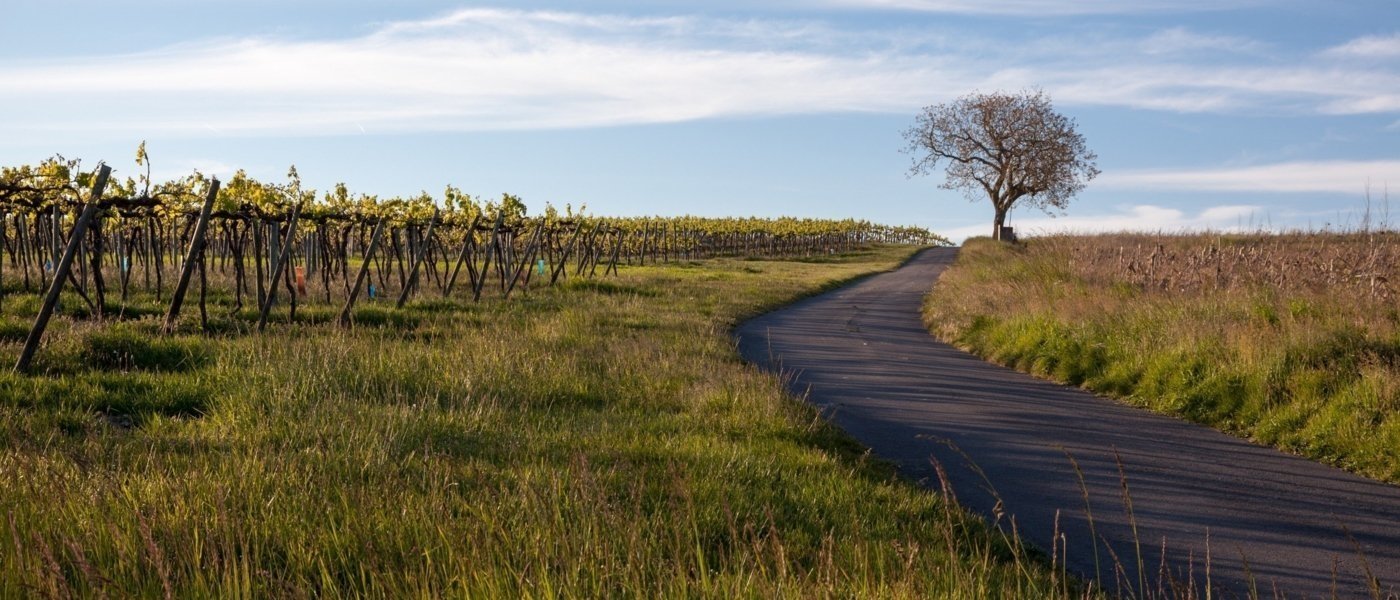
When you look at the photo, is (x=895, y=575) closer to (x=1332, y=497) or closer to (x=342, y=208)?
(x=1332, y=497)

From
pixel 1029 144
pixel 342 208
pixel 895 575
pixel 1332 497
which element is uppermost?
pixel 1029 144

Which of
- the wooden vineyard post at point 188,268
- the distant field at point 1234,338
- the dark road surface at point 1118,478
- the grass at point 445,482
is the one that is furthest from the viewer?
the wooden vineyard post at point 188,268

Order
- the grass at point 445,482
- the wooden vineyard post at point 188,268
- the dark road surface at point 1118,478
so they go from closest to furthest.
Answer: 1. the grass at point 445,482
2. the dark road surface at point 1118,478
3. the wooden vineyard post at point 188,268

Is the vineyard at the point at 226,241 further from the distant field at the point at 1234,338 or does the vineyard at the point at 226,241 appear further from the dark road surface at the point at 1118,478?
the distant field at the point at 1234,338

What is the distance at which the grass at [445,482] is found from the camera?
4238mm

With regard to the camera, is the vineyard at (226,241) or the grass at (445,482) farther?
the vineyard at (226,241)

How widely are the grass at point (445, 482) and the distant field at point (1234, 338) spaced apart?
477 centimetres

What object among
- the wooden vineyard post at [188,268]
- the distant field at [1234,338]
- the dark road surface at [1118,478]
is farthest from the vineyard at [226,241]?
the distant field at [1234,338]

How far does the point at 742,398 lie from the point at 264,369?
4383 mm

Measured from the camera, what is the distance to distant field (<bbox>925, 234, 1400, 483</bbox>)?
10094 millimetres

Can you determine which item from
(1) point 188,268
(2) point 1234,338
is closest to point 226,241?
(1) point 188,268

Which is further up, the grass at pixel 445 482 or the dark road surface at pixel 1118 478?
the grass at pixel 445 482

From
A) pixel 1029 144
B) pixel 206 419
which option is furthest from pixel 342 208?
pixel 1029 144

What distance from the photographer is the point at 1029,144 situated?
58812 mm
